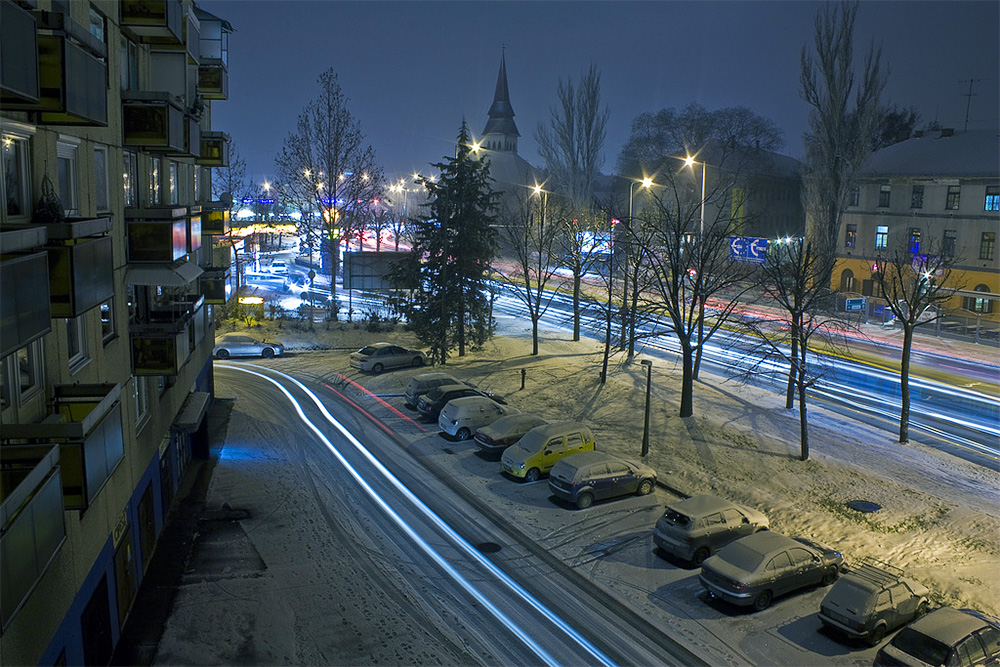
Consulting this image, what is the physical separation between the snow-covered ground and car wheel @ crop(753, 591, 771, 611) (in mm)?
3496

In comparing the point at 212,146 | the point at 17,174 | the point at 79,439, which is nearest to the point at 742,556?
the point at 79,439

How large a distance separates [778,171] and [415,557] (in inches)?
2931

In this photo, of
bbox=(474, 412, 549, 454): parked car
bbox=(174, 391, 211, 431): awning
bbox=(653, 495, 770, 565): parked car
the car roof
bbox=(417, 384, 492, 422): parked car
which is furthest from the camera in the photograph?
bbox=(417, 384, 492, 422): parked car

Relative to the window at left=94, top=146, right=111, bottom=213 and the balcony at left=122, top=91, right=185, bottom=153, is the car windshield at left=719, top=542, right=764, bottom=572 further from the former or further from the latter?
the balcony at left=122, top=91, right=185, bottom=153

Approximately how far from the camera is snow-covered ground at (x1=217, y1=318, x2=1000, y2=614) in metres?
16.5

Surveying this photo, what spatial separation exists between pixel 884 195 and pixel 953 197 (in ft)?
16.9

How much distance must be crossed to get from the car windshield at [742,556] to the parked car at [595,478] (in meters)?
4.35

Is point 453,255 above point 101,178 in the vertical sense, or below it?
below

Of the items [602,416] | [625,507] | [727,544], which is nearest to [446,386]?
[602,416]

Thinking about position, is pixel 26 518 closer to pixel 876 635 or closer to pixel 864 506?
pixel 876 635

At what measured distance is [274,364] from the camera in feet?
113

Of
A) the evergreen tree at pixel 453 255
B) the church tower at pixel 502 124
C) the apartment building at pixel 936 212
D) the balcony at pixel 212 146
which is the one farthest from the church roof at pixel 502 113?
the balcony at pixel 212 146

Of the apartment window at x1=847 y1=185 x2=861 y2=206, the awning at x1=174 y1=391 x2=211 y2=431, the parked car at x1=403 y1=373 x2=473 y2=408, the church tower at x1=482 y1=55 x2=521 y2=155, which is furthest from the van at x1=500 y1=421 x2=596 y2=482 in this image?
the church tower at x1=482 y1=55 x2=521 y2=155

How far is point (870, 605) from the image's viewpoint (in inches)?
487
